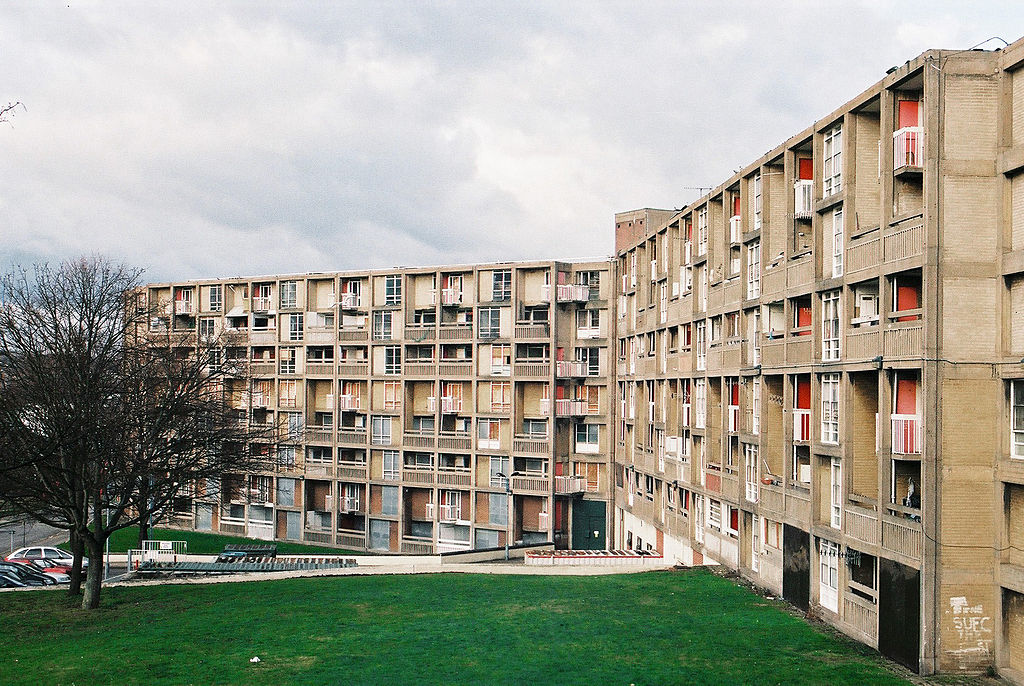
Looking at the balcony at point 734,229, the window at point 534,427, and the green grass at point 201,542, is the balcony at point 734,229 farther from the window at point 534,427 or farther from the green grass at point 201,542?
the green grass at point 201,542

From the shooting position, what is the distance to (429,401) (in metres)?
71.2

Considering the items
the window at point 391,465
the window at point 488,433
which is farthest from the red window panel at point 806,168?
the window at point 391,465

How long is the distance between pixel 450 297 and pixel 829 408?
44282 mm

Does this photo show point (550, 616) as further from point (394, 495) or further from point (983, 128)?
point (394, 495)

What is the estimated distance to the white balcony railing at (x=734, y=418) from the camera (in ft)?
127

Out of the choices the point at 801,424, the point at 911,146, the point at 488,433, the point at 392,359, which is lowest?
the point at 488,433

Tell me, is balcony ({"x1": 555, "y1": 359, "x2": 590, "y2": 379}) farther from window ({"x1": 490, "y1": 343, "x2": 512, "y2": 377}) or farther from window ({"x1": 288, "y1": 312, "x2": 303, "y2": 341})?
window ({"x1": 288, "y1": 312, "x2": 303, "y2": 341})

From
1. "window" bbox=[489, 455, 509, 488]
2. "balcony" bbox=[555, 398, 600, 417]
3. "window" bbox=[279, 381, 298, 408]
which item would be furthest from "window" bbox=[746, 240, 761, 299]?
"window" bbox=[279, 381, 298, 408]

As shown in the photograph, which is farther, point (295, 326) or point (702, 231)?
point (295, 326)

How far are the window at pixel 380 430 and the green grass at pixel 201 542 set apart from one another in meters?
8.65

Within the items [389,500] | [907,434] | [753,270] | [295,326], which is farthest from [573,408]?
[907,434]

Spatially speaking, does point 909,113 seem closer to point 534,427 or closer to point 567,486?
point 567,486

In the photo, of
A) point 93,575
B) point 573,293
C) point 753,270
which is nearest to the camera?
point 93,575

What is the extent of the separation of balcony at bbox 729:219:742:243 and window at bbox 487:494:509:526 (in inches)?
1293
